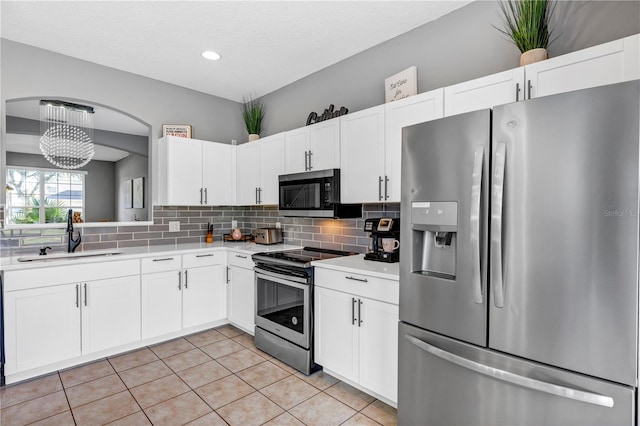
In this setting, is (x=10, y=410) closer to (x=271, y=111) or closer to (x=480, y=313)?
(x=480, y=313)

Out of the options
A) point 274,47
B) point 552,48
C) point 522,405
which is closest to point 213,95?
point 274,47

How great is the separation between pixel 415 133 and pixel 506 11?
126 centimetres

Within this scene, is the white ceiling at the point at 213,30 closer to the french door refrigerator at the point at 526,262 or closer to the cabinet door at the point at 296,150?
the cabinet door at the point at 296,150

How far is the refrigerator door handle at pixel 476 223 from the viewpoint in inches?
56.6

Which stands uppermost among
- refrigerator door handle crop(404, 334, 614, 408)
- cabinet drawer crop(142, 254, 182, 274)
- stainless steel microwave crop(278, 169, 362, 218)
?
stainless steel microwave crop(278, 169, 362, 218)

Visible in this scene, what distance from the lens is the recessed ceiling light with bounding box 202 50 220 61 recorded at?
308cm

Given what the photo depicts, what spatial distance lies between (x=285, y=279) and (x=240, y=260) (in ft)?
2.79

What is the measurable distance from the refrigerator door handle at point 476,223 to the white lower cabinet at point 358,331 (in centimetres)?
64

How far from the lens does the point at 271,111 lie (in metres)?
4.11

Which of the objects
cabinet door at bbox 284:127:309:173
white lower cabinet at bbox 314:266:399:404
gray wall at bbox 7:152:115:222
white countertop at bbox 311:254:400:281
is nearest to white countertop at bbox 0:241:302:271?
cabinet door at bbox 284:127:309:173

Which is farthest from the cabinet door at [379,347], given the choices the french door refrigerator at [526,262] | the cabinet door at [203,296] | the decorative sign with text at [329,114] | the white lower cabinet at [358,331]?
the cabinet door at [203,296]

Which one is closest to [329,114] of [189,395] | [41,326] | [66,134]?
[189,395]

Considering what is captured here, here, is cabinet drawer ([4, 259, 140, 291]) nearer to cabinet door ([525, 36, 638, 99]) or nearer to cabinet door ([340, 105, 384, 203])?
cabinet door ([340, 105, 384, 203])

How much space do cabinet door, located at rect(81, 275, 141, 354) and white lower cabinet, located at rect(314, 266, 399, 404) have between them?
1.70 m
